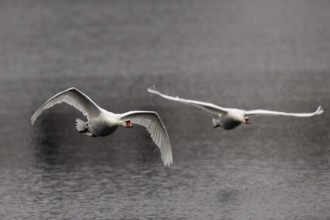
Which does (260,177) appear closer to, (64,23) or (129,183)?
(129,183)

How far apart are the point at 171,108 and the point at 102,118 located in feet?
47.6

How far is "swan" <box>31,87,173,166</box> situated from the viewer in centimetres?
2727

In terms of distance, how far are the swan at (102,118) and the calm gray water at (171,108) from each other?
82.2 inches

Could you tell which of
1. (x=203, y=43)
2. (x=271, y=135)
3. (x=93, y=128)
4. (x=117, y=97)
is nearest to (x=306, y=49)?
(x=203, y=43)

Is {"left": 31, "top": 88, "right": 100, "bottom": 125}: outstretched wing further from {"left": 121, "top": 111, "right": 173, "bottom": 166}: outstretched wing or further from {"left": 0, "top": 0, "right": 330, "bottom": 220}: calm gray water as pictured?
{"left": 0, "top": 0, "right": 330, "bottom": 220}: calm gray water

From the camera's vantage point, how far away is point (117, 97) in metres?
44.3

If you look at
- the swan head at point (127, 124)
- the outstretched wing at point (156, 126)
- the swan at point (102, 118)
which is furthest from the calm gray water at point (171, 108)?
the swan head at point (127, 124)

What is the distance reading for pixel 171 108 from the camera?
137ft

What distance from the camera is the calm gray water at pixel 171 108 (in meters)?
30.0

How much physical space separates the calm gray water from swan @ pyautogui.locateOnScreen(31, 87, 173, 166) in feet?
6.85

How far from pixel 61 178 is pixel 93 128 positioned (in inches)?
217

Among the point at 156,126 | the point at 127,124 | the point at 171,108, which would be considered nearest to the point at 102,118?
the point at 127,124

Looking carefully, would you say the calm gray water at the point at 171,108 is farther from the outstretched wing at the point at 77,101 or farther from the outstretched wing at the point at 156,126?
the outstretched wing at the point at 77,101

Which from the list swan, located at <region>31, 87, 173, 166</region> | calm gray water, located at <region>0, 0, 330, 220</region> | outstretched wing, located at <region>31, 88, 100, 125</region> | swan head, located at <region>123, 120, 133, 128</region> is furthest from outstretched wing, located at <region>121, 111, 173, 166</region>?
calm gray water, located at <region>0, 0, 330, 220</region>
